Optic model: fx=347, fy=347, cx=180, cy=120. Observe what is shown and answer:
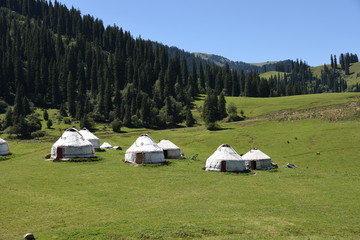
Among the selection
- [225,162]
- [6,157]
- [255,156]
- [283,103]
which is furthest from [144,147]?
[283,103]

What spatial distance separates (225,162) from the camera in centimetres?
4747

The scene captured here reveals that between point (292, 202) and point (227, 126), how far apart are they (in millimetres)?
79633

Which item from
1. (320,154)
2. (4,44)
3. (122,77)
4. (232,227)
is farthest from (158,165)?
(4,44)

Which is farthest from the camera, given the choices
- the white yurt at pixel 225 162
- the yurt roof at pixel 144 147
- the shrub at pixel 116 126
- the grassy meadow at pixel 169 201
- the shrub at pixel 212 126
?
the shrub at pixel 116 126

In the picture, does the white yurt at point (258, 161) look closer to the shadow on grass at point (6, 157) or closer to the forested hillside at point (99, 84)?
the shadow on grass at point (6, 157)

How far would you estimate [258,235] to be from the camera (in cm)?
2066

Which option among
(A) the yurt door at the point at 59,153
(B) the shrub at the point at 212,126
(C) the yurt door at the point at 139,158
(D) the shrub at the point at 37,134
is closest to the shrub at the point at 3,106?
(D) the shrub at the point at 37,134

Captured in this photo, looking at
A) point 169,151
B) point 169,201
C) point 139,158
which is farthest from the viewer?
point 169,151

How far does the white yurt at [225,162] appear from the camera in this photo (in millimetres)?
47531

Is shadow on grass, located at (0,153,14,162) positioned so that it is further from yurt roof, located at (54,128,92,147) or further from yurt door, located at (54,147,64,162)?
yurt door, located at (54,147,64,162)

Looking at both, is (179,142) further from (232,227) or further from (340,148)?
(232,227)

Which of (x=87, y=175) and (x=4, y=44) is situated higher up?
(x=4, y=44)

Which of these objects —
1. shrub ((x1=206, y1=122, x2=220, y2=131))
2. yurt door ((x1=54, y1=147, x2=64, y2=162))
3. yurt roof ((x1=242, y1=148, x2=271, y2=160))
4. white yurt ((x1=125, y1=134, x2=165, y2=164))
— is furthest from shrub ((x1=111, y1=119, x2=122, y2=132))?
yurt roof ((x1=242, y1=148, x2=271, y2=160))

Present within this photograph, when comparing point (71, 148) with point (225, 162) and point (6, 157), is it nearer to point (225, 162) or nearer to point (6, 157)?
point (6, 157)
